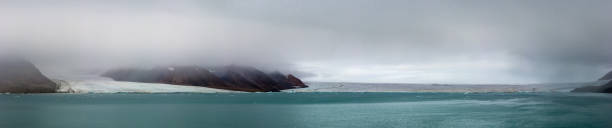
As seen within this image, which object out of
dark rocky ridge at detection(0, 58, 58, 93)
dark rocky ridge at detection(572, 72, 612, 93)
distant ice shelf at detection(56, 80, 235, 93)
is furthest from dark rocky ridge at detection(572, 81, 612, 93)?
dark rocky ridge at detection(0, 58, 58, 93)

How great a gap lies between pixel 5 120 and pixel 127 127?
9575mm

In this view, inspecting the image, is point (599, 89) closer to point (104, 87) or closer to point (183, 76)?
point (183, 76)

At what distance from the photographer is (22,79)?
121 m

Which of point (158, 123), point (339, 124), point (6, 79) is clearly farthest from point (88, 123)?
point (6, 79)

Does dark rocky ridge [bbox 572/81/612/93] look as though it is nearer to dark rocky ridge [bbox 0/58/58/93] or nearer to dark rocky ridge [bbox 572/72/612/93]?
dark rocky ridge [bbox 572/72/612/93]

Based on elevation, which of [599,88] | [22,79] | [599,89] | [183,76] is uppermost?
[183,76]

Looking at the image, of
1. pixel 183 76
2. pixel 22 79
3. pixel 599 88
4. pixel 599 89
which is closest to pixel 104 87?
pixel 22 79

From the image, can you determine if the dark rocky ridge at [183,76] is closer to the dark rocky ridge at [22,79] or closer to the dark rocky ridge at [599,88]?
the dark rocky ridge at [22,79]

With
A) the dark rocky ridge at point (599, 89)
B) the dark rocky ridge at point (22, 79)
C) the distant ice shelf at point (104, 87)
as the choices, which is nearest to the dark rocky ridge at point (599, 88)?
the dark rocky ridge at point (599, 89)

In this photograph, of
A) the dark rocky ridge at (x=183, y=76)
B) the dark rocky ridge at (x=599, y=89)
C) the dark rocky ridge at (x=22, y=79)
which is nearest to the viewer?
the dark rocky ridge at (x=22, y=79)

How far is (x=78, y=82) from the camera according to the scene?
124875 mm

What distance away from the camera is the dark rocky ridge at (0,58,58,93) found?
380 ft

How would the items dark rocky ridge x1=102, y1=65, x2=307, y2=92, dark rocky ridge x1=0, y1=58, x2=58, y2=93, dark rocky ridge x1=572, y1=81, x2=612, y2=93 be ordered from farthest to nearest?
dark rocky ridge x1=102, y1=65, x2=307, y2=92 < dark rocky ridge x1=572, y1=81, x2=612, y2=93 < dark rocky ridge x1=0, y1=58, x2=58, y2=93

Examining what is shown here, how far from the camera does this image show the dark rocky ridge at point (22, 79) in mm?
115750
